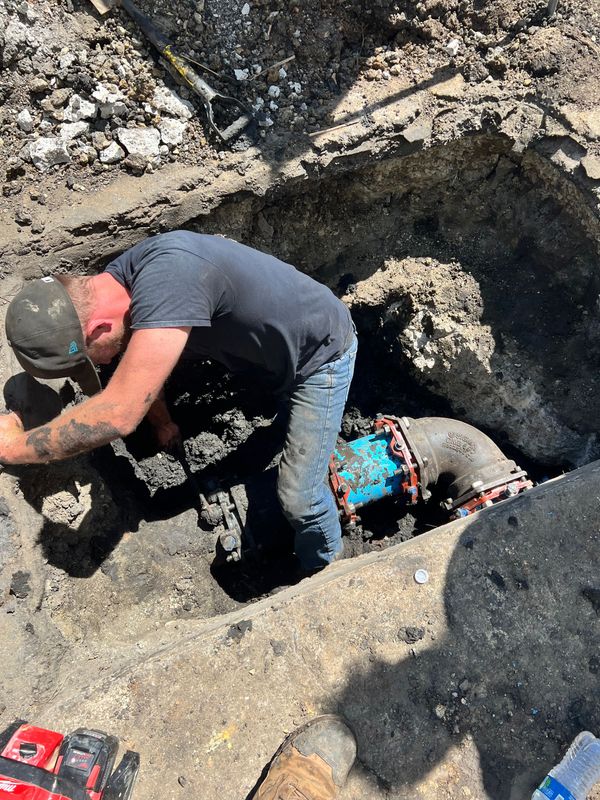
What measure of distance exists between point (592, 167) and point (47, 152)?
2757mm

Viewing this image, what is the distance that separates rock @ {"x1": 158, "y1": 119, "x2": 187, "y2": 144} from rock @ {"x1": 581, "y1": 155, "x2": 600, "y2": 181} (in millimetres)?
2092

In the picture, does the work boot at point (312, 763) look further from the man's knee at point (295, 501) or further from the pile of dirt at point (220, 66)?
the pile of dirt at point (220, 66)

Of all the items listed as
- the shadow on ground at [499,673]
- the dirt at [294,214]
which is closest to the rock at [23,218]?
the dirt at [294,214]

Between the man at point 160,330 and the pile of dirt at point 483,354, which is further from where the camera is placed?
the pile of dirt at point 483,354

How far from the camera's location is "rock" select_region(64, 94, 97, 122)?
2672 mm

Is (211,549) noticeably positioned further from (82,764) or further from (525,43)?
(525,43)

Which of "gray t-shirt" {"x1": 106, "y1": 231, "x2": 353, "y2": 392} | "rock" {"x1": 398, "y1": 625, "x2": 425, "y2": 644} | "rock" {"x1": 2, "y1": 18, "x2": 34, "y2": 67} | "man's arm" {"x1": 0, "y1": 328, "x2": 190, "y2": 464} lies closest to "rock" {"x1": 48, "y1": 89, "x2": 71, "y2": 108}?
"rock" {"x1": 2, "y1": 18, "x2": 34, "y2": 67}

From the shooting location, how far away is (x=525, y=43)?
9.43 ft

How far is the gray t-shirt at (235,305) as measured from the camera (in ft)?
6.37

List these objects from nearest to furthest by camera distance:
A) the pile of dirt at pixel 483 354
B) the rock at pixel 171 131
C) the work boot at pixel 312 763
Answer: the work boot at pixel 312 763, the rock at pixel 171 131, the pile of dirt at pixel 483 354

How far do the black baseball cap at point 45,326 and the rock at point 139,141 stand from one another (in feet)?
3.80

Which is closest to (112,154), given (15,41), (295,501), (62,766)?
(15,41)

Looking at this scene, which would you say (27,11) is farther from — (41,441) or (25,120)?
(41,441)

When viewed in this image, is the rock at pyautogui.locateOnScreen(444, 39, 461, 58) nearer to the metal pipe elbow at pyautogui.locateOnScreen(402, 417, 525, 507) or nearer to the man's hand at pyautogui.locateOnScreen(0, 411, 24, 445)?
the metal pipe elbow at pyautogui.locateOnScreen(402, 417, 525, 507)
